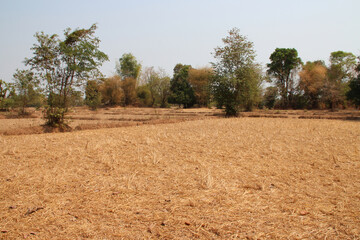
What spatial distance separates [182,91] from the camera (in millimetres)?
46719

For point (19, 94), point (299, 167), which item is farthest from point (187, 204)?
A: point (19, 94)

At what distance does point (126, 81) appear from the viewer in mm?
47156

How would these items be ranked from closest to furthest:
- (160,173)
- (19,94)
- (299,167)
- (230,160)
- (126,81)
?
(160,173) → (299,167) → (230,160) → (19,94) → (126,81)

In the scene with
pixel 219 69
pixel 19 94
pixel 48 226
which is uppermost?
pixel 219 69

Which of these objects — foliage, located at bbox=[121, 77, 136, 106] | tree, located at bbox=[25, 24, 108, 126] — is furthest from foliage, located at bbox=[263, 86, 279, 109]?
tree, located at bbox=[25, 24, 108, 126]

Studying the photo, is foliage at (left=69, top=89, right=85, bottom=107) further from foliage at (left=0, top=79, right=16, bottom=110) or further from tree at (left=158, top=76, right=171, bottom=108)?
tree at (left=158, top=76, right=171, bottom=108)

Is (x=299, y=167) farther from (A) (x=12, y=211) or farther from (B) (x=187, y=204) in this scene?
(A) (x=12, y=211)

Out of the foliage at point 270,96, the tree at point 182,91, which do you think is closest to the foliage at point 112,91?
the tree at point 182,91

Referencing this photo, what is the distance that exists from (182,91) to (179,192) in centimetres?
4297

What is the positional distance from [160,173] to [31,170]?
8.92 feet

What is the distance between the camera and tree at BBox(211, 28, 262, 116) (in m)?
21.0

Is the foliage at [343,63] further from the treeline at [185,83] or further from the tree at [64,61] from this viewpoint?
the tree at [64,61]

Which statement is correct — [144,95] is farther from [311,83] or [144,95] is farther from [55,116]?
[55,116]

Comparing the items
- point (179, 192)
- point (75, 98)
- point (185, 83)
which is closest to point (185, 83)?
point (185, 83)
